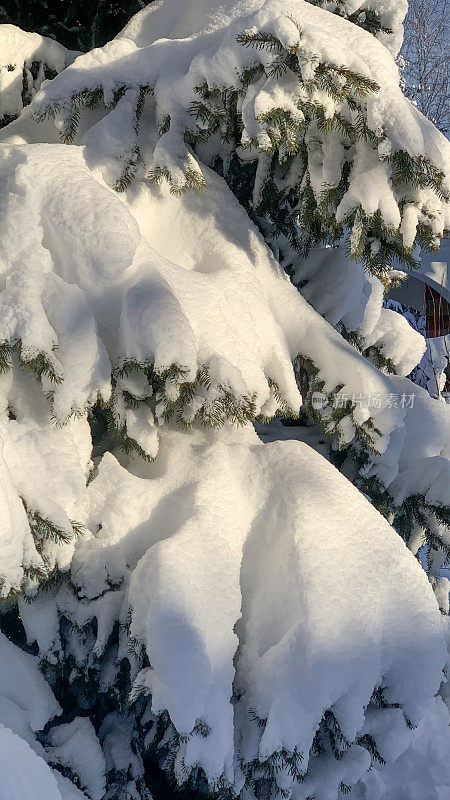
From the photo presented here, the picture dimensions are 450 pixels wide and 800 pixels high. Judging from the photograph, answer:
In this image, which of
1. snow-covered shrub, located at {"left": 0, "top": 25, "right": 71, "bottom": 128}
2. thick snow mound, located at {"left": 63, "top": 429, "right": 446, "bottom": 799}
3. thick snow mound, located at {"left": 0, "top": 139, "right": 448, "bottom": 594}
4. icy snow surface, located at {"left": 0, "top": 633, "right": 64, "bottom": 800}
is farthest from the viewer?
snow-covered shrub, located at {"left": 0, "top": 25, "right": 71, "bottom": 128}

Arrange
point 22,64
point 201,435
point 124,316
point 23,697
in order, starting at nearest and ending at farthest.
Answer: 1. point 124,316
2. point 23,697
3. point 201,435
4. point 22,64

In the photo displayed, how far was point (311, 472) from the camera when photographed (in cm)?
201

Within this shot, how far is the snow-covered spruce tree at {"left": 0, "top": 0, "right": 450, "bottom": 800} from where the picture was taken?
1.66 metres

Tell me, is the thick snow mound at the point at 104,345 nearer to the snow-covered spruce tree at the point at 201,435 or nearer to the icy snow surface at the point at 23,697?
the snow-covered spruce tree at the point at 201,435

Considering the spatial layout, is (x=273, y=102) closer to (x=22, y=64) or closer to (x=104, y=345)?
(x=104, y=345)

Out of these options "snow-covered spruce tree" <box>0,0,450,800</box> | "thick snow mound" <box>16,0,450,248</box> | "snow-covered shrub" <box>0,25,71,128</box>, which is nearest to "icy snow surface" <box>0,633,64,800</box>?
"snow-covered spruce tree" <box>0,0,450,800</box>

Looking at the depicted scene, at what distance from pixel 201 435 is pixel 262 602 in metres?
0.55

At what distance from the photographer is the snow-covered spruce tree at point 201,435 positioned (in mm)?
Answer: 1660

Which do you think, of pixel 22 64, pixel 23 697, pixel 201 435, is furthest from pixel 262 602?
pixel 22 64

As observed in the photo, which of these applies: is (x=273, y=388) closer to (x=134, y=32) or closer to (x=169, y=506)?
(x=169, y=506)

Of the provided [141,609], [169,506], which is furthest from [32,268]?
[141,609]

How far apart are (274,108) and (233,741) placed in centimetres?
152

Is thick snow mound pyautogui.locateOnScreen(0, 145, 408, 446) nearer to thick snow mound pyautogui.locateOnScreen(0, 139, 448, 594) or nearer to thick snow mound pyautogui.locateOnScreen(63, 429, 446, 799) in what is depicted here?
thick snow mound pyautogui.locateOnScreen(0, 139, 448, 594)

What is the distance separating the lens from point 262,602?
1795 millimetres
